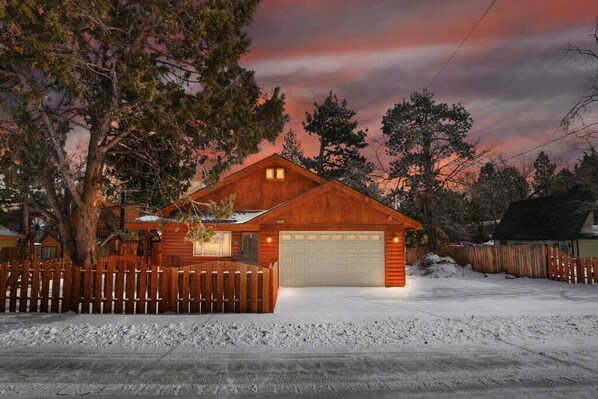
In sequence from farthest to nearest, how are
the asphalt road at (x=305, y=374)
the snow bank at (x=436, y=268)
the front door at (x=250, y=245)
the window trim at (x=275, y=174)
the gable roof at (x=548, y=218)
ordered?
the gable roof at (x=548, y=218), the snow bank at (x=436, y=268), the window trim at (x=275, y=174), the front door at (x=250, y=245), the asphalt road at (x=305, y=374)

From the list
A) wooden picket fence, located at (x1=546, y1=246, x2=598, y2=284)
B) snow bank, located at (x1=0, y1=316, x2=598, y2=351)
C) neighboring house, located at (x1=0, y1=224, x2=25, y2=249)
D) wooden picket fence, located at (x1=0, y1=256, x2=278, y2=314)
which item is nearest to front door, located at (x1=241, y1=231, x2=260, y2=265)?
wooden picket fence, located at (x1=0, y1=256, x2=278, y2=314)

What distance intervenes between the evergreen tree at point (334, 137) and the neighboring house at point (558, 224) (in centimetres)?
1720

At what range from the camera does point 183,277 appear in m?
10.5

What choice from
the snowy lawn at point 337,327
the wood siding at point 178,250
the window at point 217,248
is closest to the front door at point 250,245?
the window at point 217,248

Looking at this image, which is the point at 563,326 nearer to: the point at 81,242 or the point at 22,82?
the point at 81,242

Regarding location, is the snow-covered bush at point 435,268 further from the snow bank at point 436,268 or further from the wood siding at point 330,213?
the wood siding at point 330,213

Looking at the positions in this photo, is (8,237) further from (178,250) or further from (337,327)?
(337,327)

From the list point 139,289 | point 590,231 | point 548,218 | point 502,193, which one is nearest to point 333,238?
point 139,289

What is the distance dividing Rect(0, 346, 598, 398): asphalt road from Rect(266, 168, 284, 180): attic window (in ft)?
51.3

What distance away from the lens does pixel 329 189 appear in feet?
57.8

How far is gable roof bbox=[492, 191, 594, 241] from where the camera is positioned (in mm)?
29844

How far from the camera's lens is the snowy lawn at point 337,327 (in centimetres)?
756

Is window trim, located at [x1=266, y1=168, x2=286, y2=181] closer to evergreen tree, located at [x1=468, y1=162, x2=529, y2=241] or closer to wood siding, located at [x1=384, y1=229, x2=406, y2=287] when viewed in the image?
wood siding, located at [x1=384, y1=229, x2=406, y2=287]

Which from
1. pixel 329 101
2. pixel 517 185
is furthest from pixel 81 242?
pixel 517 185
